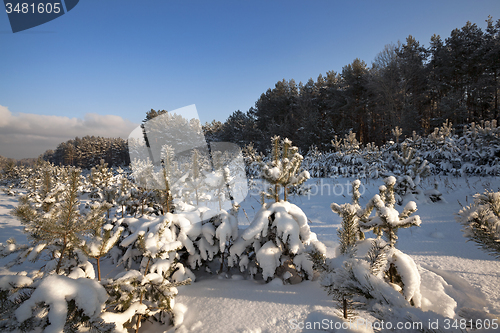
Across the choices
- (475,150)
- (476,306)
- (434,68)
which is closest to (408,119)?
(434,68)

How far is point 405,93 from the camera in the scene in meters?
19.8

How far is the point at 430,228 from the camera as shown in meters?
4.04

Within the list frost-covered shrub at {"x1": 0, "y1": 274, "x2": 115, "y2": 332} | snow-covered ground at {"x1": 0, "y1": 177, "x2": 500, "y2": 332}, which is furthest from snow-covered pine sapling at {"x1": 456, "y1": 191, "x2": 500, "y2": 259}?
frost-covered shrub at {"x1": 0, "y1": 274, "x2": 115, "y2": 332}

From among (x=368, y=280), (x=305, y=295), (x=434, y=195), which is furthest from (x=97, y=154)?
(x=368, y=280)

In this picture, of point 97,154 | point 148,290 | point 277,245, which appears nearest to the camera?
point 148,290

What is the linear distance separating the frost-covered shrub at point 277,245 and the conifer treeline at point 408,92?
20218 mm

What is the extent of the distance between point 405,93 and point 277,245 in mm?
24141

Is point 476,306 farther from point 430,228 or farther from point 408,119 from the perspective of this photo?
point 408,119

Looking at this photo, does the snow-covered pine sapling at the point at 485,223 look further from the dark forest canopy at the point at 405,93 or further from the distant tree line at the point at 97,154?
the distant tree line at the point at 97,154

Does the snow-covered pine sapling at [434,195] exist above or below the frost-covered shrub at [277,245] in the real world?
Result: below

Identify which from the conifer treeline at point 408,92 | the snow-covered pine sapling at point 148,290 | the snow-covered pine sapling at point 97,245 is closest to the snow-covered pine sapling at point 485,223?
the snow-covered pine sapling at point 148,290

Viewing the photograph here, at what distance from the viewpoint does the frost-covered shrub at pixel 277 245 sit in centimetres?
238

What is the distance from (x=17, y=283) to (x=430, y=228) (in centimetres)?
576

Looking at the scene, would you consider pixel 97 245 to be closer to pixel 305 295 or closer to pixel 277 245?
pixel 277 245
